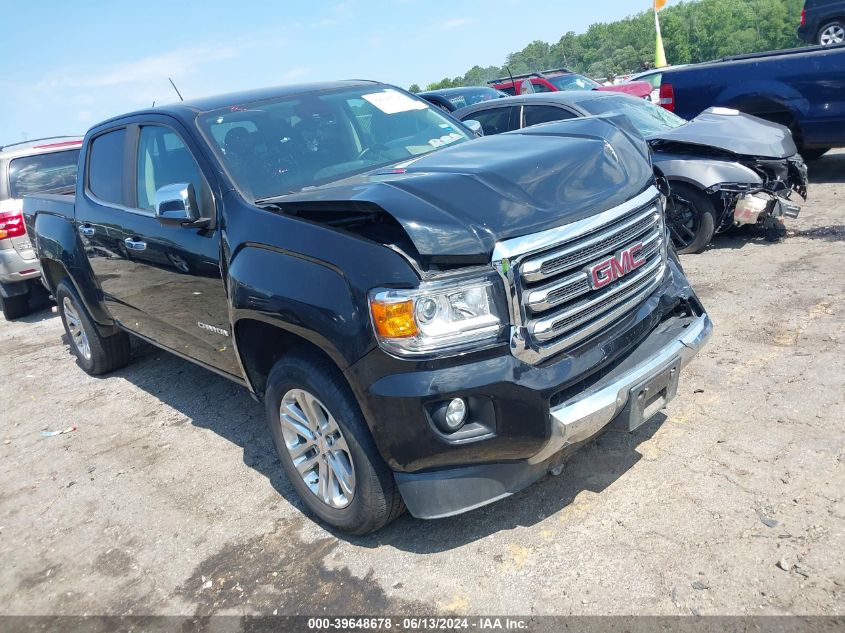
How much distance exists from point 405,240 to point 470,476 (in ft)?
3.15

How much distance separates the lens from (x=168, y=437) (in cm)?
477

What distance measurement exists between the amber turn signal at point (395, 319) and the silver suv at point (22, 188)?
665 centimetres

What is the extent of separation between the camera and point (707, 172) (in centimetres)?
617

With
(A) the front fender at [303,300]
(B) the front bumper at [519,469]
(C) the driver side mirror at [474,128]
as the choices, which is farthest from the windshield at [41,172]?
(B) the front bumper at [519,469]

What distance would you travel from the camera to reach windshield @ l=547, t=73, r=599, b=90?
15.3m

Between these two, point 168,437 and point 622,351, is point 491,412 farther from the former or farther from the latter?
point 168,437

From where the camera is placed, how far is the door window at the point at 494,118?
795 cm

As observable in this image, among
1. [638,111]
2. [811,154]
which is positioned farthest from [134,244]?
[811,154]

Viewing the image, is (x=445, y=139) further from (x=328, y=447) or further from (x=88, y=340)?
(x=88, y=340)

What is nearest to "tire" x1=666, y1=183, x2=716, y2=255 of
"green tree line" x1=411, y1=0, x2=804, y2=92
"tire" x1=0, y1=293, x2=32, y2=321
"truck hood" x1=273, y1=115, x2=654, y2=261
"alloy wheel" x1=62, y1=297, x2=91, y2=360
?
"truck hood" x1=273, y1=115, x2=654, y2=261

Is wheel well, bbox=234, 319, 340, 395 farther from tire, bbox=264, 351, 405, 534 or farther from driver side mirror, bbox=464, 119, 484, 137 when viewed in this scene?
driver side mirror, bbox=464, 119, 484, 137

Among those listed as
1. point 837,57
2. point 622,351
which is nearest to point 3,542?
point 622,351

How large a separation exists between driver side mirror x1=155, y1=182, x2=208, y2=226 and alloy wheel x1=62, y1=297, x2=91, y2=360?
2869 millimetres

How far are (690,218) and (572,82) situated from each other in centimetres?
1027
